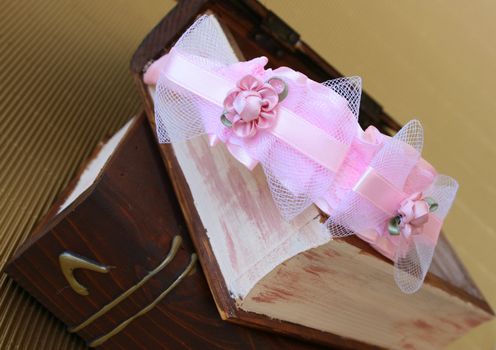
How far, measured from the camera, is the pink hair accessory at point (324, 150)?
47cm

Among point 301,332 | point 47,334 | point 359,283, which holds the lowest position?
point 47,334

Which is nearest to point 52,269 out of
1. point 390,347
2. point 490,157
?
point 390,347

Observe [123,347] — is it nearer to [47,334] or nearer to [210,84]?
[47,334]

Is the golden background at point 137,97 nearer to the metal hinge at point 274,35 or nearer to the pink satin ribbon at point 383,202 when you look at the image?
the metal hinge at point 274,35

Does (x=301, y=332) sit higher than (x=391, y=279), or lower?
lower

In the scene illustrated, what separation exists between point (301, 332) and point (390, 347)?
219 millimetres

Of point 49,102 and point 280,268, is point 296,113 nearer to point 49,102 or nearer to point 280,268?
point 280,268

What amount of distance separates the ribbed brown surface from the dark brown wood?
0.07m

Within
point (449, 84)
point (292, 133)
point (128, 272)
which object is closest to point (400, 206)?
point (292, 133)

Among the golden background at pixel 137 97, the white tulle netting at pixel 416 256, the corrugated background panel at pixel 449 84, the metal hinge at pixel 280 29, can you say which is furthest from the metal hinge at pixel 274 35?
the white tulle netting at pixel 416 256

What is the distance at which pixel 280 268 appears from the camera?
0.51m

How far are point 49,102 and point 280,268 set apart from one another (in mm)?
677

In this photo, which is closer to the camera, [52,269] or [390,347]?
[52,269]

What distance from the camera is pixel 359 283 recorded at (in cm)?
57
